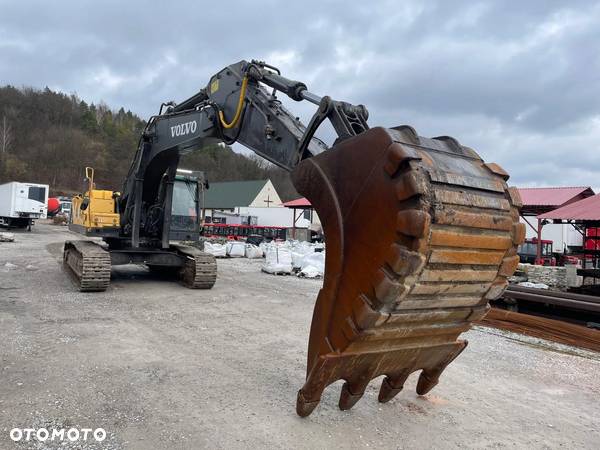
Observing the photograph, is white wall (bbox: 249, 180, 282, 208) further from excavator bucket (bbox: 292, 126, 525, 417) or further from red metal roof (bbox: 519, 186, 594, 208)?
excavator bucket (bbox: 292, 126, 525, 417)

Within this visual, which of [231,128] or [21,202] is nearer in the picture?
[231,128]

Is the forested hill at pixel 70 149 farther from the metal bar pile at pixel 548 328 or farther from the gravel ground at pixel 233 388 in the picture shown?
the gravel ground at pixel 233 388

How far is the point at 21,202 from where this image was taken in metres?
27.5

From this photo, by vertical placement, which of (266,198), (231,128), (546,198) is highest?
(266,198)

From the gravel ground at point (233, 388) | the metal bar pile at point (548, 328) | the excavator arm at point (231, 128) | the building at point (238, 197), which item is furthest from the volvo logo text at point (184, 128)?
the building at point (238, 197)

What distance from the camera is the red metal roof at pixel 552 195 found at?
21.5m

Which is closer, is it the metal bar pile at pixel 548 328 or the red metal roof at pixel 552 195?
the metal bar pile at pixel 548 328

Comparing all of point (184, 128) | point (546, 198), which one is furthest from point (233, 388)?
point (546, 198)

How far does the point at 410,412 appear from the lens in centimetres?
383

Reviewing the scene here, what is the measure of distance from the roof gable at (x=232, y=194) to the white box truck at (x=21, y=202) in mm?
27156

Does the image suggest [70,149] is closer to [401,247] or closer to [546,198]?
[546,198]

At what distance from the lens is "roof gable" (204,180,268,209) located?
55594mm

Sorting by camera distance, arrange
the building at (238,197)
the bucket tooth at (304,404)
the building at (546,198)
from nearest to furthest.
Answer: the bucket tooth at (304,404)
the building at (546,198)
the building at (238,197)

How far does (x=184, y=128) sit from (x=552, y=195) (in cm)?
2082
